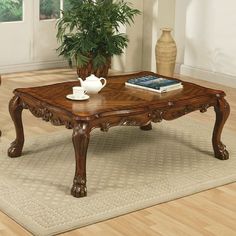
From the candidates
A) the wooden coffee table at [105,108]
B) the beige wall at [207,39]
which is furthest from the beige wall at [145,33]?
the wooden coffee table at [105,108]

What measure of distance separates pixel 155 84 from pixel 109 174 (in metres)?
0.69

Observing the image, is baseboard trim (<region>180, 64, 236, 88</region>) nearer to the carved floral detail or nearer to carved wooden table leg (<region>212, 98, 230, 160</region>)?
carved wooden table leg (<region>212, 98, 230, 160</region>)

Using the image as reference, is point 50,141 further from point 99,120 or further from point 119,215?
point 119,215

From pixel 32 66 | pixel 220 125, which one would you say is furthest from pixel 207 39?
pixel 220 125

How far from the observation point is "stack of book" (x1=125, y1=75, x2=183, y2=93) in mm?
4039

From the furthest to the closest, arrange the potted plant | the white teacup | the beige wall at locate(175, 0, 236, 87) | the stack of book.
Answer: the beige wall at locate(175, 0, 236, 87), the potted plant, the stack of book, the white teacup

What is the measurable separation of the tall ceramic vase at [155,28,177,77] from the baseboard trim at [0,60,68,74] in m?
1.24

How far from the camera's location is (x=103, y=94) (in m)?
3.95

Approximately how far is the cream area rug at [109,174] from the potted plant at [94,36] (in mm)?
1488

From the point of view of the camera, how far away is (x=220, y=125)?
13.5 ft

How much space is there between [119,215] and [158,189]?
0.42 m

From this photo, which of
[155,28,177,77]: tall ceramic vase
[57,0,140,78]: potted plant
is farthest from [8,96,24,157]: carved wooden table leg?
[155,28,177,77]: tall ceramic vase

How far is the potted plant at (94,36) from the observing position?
6090 millimetres

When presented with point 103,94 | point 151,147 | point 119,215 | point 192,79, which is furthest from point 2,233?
point 192,79
